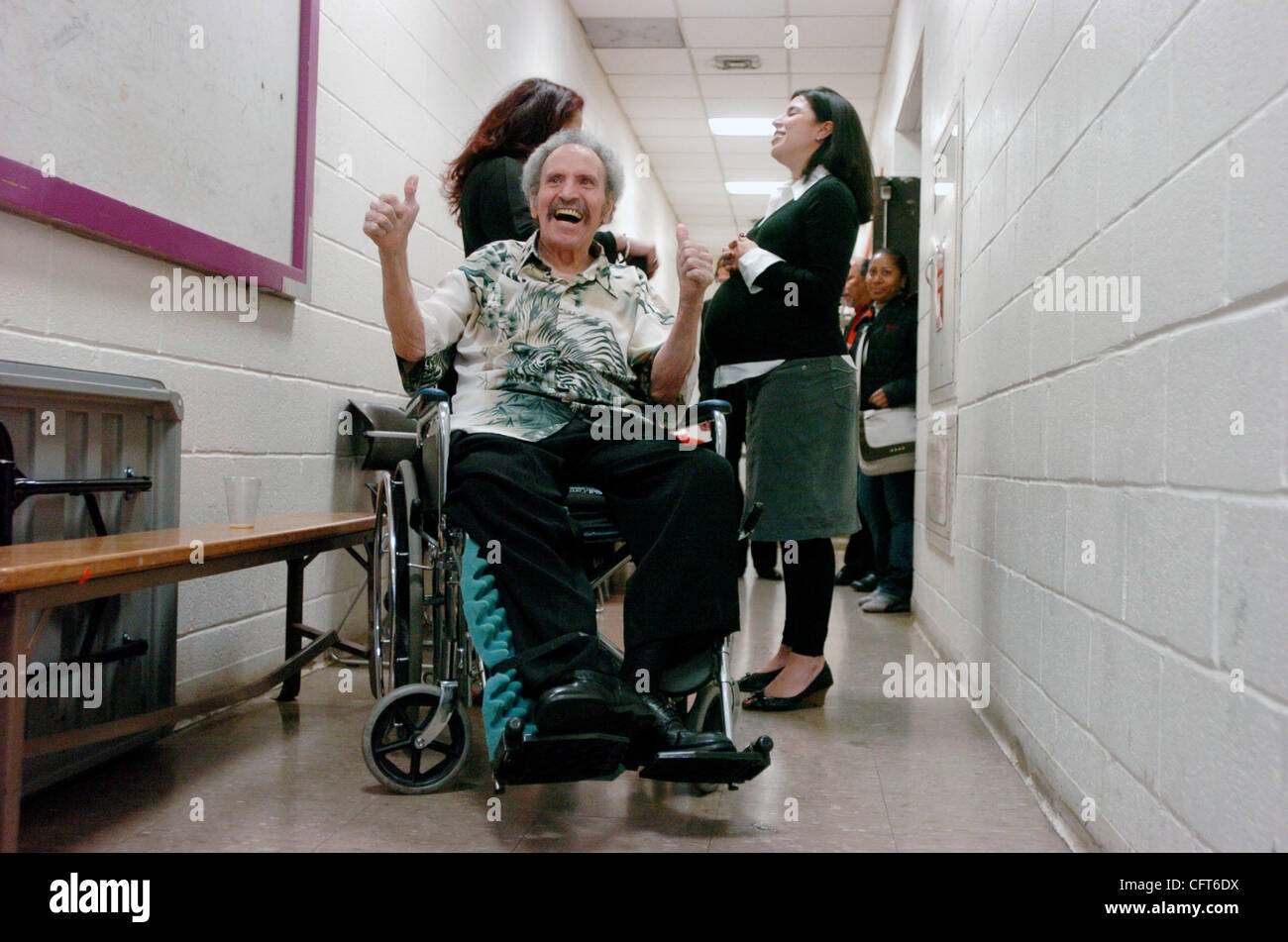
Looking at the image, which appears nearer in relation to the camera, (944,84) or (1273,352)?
(1273,352)

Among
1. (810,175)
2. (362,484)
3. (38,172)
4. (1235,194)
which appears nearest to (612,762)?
(1235,194)

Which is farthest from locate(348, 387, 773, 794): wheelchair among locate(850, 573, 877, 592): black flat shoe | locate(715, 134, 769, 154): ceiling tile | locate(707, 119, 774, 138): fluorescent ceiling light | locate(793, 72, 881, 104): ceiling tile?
locate(715, 134, 769, 154): ceiling tile

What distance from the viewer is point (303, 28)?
259cm

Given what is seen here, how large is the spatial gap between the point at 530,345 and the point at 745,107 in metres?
5.89

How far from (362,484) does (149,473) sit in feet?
3.69

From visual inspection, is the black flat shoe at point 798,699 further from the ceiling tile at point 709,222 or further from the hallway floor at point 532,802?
the ceiling tile at point 709,222

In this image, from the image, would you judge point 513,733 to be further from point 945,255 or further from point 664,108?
point 664,108

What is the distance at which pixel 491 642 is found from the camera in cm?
158

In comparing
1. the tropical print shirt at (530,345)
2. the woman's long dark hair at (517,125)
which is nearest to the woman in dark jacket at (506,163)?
the woman's long dark hair at (517,125)

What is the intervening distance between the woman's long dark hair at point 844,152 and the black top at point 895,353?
1857 mm

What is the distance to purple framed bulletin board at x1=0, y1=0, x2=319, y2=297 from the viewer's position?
1.67 metres

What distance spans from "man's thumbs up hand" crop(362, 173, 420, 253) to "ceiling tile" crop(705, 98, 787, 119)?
5897 millimetres
